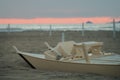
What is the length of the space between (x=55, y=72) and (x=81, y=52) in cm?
118

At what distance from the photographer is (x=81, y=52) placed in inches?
453

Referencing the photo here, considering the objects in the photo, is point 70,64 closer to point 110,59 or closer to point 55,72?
point 55,72

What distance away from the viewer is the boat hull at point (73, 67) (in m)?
10.0

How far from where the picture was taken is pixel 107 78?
9.96 metres

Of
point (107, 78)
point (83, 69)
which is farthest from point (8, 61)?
point (107, 78)

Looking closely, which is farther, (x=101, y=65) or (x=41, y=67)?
(x=41, y=67)

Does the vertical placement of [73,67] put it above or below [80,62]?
below

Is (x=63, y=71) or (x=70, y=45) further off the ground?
(x=70, y=45)

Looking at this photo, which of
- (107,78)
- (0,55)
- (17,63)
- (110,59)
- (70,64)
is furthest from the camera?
(0,55)

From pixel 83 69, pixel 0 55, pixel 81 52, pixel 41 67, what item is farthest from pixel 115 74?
pixel 0 55

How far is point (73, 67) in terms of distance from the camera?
35.0 feet

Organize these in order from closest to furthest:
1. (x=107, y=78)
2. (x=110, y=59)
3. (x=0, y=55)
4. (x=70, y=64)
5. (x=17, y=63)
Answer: (x=107, y=78)
(x=70, y=64)
(x=110, y=59)
(x=17, y=63)
(x=0, y=55)

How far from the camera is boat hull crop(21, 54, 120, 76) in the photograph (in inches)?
396

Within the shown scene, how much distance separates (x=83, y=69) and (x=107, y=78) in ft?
2.93
